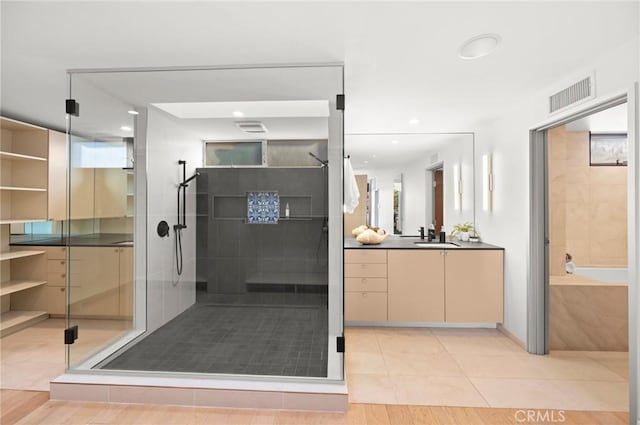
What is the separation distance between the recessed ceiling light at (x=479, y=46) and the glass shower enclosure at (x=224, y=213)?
0.80 metres

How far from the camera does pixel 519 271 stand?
132 inches

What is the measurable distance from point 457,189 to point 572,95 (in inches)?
71.3

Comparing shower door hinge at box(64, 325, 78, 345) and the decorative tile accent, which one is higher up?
the decorative tile accent

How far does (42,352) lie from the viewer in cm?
312

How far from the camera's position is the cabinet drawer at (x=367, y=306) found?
3.70 metres

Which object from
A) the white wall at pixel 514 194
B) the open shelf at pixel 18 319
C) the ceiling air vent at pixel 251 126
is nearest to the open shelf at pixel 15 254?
the open shelf at pixel 18 319

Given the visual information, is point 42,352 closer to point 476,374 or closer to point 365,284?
point 365,284

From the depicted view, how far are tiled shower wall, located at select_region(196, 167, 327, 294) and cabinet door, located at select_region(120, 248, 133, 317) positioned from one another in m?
0.63

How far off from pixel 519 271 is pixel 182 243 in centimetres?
298

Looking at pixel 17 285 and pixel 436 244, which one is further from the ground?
pixel 436 244

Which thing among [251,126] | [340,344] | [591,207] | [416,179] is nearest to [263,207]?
[251,126]

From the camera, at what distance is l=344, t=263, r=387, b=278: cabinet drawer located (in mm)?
3709

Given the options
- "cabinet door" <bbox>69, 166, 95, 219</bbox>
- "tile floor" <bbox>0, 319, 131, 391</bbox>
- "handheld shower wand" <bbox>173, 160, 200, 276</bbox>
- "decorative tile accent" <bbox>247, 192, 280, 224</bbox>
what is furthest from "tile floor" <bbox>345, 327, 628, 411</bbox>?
"cabinet door" <bbox>69, 166, 95, 219</bbox>

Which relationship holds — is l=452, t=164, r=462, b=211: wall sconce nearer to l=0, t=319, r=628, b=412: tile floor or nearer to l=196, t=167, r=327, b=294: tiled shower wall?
l=0, t=319, r=628, b=412: tile floor
